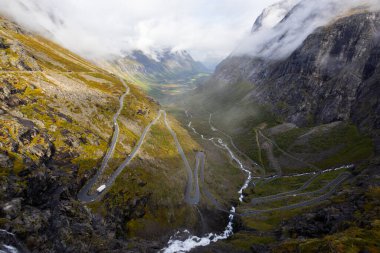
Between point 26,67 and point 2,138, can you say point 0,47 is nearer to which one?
point 26,67

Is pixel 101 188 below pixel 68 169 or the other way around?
below

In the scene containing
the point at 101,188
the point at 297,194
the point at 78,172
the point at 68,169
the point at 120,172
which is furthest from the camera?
the point at 297,194


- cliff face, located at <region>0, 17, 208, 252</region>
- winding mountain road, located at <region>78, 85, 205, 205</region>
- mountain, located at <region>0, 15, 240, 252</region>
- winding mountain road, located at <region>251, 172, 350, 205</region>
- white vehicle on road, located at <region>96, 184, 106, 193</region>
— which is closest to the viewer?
cliff face, located at <region>0, 17, 208, 252</region>

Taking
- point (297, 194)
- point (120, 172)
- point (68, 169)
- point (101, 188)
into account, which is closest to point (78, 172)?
point (68, 169)

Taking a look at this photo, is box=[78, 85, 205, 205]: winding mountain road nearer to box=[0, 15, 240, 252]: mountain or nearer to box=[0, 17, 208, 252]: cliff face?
box=[0, 15, 240, 252]: mountain

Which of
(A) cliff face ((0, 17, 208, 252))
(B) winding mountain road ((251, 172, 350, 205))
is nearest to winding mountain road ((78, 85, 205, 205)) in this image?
(A) cliff face ((0, 17, 208, 252))

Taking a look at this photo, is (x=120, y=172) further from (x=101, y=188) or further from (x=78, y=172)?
(x=78, y=172)

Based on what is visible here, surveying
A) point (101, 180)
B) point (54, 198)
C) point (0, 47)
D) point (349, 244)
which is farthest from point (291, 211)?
point (0, 47)

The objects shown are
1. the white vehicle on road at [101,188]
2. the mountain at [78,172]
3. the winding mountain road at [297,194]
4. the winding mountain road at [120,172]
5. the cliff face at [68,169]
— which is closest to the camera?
the cliff face at [68,169]

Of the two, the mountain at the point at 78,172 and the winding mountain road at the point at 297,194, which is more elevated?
the mountain at the point at 78,172

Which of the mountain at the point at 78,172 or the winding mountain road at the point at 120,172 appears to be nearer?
the mountain at the point at 78,172

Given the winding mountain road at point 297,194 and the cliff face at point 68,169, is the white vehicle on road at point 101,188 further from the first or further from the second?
the winding mountain road at point 297,194

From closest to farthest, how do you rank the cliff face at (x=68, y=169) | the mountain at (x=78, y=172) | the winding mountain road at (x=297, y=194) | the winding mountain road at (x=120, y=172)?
the cliff face at (x=68, y=169), the mountain at (x=78, y=172), the winding mountain road at (x=120, y=172), the winding mountain road at (x=297, y=194)

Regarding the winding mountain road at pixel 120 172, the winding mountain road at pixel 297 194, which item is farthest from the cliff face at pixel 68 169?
the winding mountain road at pixel 297 194
